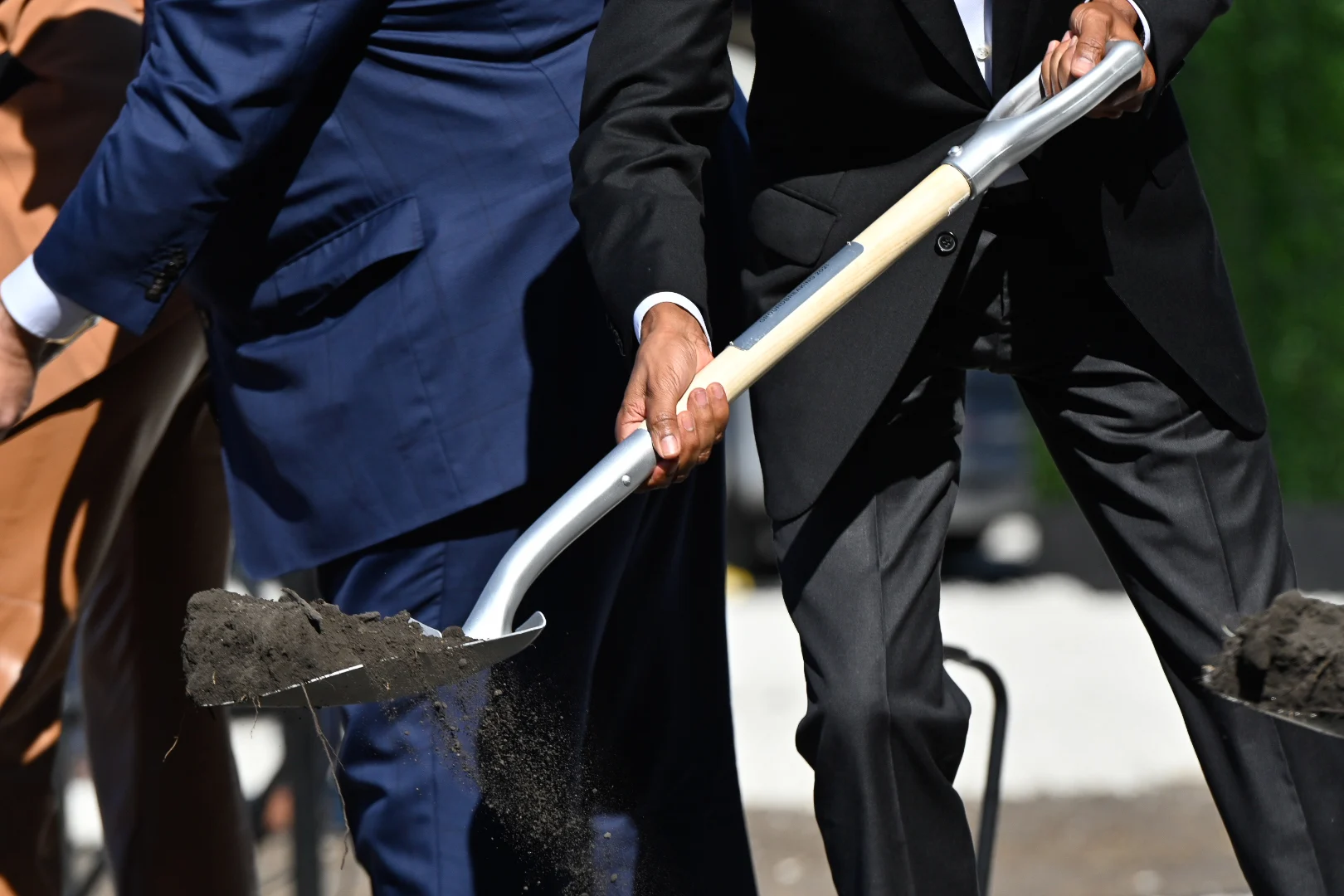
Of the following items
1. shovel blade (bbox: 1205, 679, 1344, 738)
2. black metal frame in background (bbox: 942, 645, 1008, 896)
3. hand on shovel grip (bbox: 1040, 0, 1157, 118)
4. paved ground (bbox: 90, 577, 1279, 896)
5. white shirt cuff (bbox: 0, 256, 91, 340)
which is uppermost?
hand on shovel grip (bbox: 1040, 0, 1157, 118)

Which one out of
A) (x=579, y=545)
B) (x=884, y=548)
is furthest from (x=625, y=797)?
(x=884, y=548)

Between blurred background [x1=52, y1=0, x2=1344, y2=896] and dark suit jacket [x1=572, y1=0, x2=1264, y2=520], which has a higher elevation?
dark suit jacket [x1=572, y1=0, x2=1264, y2=520]

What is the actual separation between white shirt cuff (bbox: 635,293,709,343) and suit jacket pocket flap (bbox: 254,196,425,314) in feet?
1.41

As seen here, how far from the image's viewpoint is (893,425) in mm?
2195

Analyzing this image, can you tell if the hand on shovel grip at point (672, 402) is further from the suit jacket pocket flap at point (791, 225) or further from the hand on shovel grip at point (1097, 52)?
the hand on shovel grip at point (1097, 52)

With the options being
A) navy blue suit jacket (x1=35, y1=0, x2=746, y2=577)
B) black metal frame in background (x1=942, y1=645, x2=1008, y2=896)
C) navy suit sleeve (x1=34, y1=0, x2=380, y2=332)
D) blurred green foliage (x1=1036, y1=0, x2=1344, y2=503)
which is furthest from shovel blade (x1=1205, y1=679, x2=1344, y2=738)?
blurred green foliage (x1=1036, y1=0, x2=1344, y2=503)

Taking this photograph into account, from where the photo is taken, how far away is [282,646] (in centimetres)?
195

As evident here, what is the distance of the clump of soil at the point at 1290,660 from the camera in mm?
1757

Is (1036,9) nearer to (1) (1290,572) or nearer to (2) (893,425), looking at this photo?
(2) (893,425)

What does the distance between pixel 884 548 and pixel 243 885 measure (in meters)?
1.51

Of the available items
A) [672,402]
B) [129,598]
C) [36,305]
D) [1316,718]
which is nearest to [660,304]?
[672,402]

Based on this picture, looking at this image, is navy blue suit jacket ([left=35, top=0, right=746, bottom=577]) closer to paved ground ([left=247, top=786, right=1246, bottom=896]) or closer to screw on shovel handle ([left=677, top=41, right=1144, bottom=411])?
screw on shovel handle ([left=677, top=41, right=1144, bottom=411])

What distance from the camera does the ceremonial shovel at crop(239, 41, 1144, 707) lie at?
1909 mm

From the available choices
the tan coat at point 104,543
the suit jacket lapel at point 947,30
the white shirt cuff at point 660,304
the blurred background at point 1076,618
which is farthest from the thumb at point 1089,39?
the blurred background at point 1076,618
